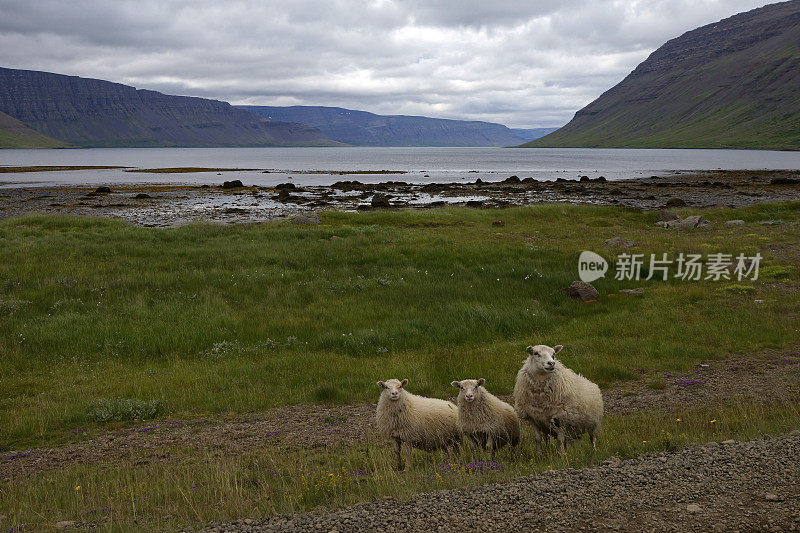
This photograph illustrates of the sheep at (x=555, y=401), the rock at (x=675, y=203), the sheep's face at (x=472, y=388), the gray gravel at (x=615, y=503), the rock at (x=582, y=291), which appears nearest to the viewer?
the gray gravel at (x=615, y=503)

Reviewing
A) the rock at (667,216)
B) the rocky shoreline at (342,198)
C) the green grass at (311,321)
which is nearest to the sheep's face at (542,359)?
the green grass at (311,321)

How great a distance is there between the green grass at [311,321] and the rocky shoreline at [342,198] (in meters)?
26.6

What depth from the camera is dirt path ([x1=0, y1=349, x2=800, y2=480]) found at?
10203 mm

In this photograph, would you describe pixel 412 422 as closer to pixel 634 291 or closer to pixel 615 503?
pixel 615 503

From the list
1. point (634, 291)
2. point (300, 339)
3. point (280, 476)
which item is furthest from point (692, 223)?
point (280, 476)

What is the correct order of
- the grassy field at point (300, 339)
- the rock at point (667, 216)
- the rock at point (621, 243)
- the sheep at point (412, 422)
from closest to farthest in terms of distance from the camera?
the grassy field at point (300, 339) → the sheep at point (412, 422) → the rock at point (621, 243) → the rock at point (667, 216)

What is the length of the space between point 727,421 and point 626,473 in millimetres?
3824

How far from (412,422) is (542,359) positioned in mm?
2627

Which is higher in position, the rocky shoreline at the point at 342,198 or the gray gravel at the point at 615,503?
the rocky shoreline at the point at 342,198

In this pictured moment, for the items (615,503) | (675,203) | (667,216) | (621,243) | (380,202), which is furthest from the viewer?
(380,202)

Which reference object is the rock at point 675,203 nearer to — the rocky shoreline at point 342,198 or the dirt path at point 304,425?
the rocky shoreline at point 342,198

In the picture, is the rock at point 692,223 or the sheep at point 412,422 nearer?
the sheep at point 412,422

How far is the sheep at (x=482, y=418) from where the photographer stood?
958 cm

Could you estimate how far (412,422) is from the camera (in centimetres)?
988
